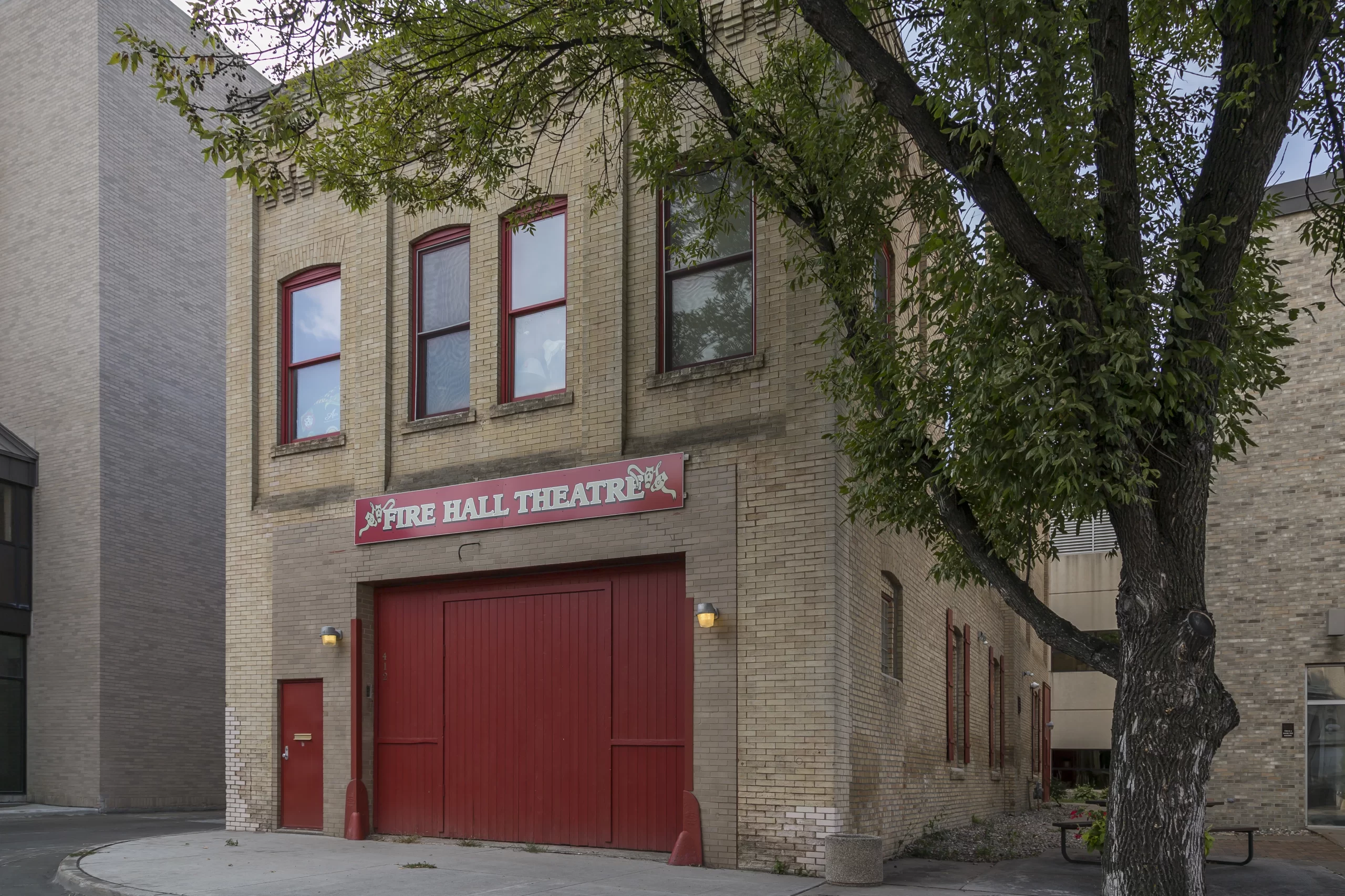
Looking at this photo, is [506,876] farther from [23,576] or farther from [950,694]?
[23,576]

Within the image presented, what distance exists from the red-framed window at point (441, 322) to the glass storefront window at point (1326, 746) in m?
14.3

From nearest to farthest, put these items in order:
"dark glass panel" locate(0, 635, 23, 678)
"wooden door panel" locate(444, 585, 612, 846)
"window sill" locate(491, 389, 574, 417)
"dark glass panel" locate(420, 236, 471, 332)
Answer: "wooden door panel" locate(444, 585, 612, 846), "window sill" locate(491, 389, 574, 417), "dark glass panel" locate(420, 236, 471, 332), "dark glass panel" locate(0, 635, 23, 678)

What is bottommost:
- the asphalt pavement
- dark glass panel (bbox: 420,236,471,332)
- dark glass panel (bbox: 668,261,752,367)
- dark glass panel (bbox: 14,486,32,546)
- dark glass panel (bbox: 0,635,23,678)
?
the asphalt pavement

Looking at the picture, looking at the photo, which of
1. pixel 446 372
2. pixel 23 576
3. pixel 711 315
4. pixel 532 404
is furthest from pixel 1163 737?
pixel 23 576

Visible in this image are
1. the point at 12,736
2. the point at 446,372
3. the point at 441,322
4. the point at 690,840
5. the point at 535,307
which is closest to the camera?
the point at 690,840

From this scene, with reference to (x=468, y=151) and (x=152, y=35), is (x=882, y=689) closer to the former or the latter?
(x=468, y=151)

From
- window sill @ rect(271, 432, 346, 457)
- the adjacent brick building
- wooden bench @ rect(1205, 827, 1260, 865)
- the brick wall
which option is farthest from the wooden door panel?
the brick wall

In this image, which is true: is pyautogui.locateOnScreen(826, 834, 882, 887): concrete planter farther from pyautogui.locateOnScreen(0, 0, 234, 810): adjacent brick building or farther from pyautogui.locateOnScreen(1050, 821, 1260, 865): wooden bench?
pyautogui.locateOnScreen(0, 0, 234, 810): adjacent brick building

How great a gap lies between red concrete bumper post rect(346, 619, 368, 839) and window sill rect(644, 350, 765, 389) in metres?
5.23

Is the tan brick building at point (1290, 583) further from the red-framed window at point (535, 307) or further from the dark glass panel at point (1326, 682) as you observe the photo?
the red-framed window at point (535, 307)

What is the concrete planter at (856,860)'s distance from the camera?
436 inches

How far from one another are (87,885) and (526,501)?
229 inches

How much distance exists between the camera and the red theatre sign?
43.2 feet

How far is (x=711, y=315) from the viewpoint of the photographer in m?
13.5
